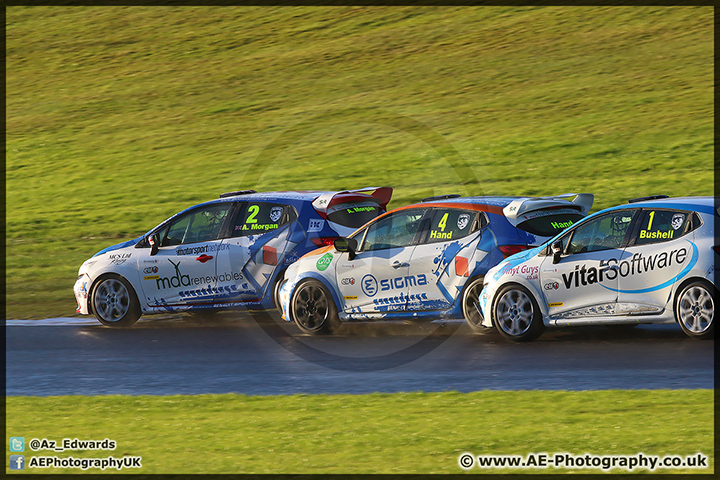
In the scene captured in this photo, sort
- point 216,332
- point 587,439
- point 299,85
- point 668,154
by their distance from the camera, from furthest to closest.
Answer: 1. point 299,85
2. point 668,154
3. point 216,332
4. point 587,439

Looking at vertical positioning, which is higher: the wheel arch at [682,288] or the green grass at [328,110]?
the green grass at [328,110]

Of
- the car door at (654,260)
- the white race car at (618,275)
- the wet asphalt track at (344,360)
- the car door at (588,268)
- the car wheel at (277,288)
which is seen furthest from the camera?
the car wheel at (277,288)

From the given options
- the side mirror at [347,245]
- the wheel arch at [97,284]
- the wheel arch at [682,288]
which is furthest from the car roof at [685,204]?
the wheel arch at [97,284]

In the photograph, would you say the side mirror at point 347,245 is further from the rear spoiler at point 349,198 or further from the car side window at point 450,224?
the car side window at point 450,224

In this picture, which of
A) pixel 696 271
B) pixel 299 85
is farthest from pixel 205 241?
pixel 299 85

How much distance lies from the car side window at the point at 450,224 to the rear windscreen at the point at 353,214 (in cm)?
183

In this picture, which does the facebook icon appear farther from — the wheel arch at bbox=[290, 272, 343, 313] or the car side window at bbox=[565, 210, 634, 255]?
the car side window at bbox=[565, 210, 634, 255]

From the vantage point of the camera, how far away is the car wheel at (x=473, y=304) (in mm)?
12547

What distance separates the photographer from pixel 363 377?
10.6 meters

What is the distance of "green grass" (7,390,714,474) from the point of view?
7.20 meters

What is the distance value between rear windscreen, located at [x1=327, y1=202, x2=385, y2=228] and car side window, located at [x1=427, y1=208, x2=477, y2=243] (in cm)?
183

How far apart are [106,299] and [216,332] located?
1857 mm

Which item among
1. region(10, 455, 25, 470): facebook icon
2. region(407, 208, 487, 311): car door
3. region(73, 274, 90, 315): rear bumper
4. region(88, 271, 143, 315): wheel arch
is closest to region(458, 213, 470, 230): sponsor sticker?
region(407, 208, 487, 311): car door

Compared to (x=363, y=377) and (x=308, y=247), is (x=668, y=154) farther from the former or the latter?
(x=363, y=377)
